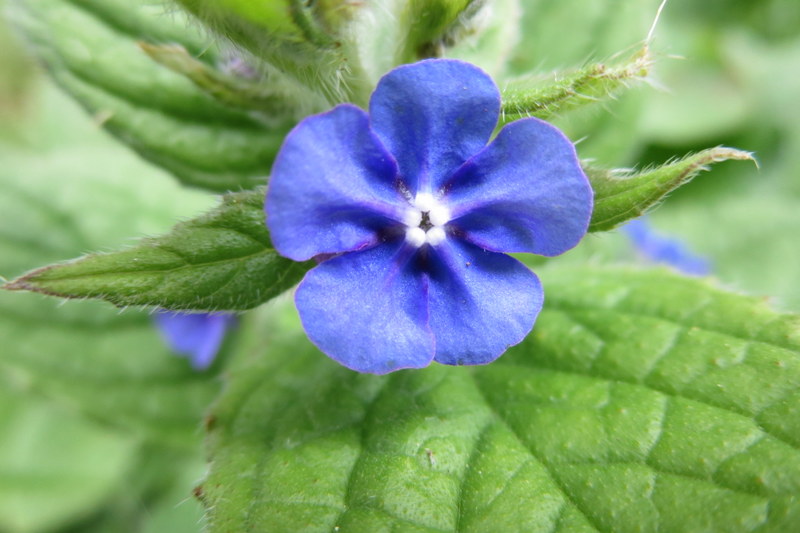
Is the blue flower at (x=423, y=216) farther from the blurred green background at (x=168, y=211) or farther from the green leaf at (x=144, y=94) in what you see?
the blurred green background at (x=168, y=211)

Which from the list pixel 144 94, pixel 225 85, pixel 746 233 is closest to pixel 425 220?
pixel 225 85

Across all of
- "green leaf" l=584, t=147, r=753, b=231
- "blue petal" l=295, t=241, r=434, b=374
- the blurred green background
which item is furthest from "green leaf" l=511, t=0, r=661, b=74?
"blue petal" l=295, t=241, r=434, b=374

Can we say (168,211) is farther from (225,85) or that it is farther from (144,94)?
(225,85)

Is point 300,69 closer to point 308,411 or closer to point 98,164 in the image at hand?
point 308,411

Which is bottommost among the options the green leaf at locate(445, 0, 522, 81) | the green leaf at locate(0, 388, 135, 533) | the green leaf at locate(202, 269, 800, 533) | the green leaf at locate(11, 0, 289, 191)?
the green leaf at locate(0, 388, 135, 533)

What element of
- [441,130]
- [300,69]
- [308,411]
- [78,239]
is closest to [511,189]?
[441,130]

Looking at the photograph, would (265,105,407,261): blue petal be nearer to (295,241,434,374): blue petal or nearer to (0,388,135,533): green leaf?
(295,241,434,374): blue petal

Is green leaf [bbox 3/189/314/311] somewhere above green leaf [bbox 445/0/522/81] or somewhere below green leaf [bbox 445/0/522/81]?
below

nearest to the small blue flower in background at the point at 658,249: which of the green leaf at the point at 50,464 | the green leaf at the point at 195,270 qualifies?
the green leaf at the point at 195,270
